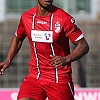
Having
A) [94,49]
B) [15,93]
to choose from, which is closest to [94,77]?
[94,49]

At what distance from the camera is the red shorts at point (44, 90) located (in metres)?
6.63

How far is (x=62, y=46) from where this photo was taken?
263 inches

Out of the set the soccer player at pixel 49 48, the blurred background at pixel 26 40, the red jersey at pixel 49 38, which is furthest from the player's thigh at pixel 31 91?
the blurred background at pixel 26 40

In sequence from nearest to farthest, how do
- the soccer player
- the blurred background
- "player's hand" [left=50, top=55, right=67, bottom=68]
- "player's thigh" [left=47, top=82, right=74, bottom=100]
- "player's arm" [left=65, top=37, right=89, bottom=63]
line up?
"player's hand" [left=50, top=55, right=67, bottom=68]
"player's arm" [left=65, top=37, right=89, bottom=63]
the soccer player
"player's thigh" [left=47, top=82, right=74, bottom=100]
the blurred background

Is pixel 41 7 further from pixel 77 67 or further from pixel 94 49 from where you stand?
pixel 94 49

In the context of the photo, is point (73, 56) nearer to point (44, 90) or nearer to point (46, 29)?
point (46, 29)

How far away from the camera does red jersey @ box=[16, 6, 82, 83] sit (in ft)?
21.4

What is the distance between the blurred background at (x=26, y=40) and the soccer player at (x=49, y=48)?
4626 mm

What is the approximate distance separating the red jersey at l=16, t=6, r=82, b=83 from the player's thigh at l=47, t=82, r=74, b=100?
0.07 m

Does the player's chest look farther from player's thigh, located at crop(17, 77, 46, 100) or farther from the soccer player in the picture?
player's thigh, located at crop(17, 77, 46, 100)

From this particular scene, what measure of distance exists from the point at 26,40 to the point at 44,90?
196 inches

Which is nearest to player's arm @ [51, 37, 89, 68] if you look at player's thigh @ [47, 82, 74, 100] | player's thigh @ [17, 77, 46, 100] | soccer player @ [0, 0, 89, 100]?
soccer player @ [0, 0, 89, 100]

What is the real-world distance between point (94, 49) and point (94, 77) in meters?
0.58

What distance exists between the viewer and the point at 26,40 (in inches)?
458
